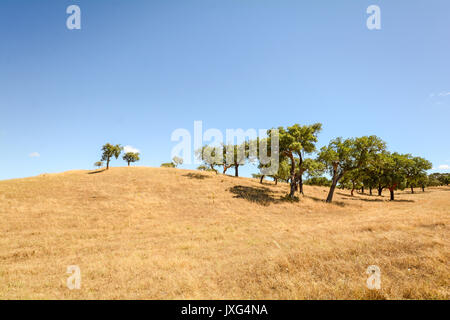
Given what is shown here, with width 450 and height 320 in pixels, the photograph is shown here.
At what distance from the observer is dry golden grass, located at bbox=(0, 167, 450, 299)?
6.32m

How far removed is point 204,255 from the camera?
10180 mm

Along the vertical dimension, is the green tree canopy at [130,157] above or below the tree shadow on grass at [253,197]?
above

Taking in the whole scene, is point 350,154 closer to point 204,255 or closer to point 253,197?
point 253,197

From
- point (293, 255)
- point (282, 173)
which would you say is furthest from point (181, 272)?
point (282, 173)

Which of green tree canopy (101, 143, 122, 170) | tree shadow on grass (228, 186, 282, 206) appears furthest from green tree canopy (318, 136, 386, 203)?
green tree canopy (101, 143, 122, 170)

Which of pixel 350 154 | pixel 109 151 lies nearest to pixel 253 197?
pixel 350 154

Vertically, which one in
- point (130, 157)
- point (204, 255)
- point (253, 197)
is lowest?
point (253, 197)

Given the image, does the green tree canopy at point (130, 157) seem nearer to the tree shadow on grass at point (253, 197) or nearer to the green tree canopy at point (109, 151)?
the green tree canopy at point (109, 151)

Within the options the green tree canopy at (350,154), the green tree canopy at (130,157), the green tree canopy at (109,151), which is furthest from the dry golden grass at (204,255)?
the green tree canopy at (130,157)

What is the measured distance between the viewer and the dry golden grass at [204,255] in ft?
20.7

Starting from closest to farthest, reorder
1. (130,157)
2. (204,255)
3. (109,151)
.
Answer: (204,255), (109,151), (130,157)

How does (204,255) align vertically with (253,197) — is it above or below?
above

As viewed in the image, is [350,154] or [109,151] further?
[109,151]

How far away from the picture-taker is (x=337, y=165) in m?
33.6
